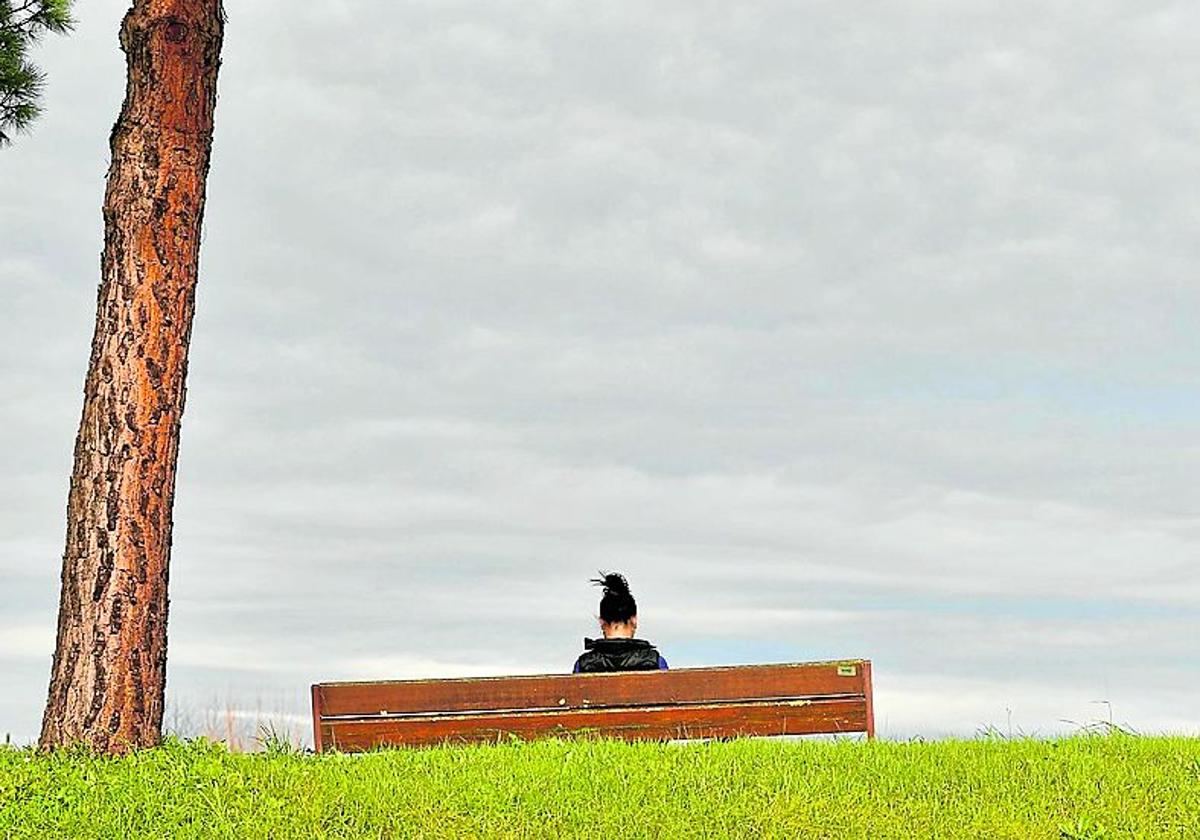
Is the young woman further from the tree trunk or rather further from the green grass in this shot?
the tree trunk

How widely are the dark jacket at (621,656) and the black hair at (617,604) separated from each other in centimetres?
44

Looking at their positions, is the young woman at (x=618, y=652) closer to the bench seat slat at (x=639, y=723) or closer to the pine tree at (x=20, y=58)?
the bench seat slat at (x=639, y=723)

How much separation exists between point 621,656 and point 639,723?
3.77 feet

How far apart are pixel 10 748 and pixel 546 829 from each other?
14.2ft

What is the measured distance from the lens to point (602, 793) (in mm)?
9180

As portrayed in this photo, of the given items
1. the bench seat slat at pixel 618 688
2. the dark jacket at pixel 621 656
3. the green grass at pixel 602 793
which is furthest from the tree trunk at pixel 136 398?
the dark jacket at pixel 621 656

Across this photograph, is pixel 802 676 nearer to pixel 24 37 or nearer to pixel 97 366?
pixel 97 366

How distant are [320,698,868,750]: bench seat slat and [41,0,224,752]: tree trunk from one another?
1855 millimetres

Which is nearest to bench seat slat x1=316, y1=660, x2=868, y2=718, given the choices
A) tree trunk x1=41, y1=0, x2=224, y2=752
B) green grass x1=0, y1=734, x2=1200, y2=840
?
green grass x1=0, y1=734, x2=1200, y2=840

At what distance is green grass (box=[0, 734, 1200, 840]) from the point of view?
8727 millimetres

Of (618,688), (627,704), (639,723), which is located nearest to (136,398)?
(618,688)

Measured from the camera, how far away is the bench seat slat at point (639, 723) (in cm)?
1109

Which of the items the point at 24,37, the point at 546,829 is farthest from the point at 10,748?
the point at 24,37

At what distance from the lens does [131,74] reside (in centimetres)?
1158
